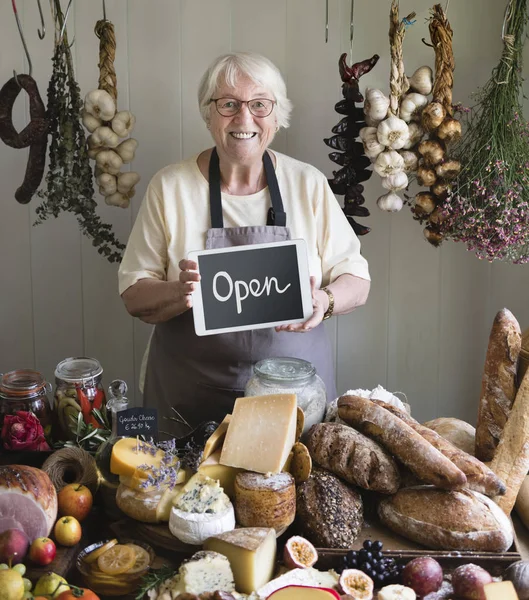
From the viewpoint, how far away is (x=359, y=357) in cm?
298

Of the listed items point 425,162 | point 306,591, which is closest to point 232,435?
point 306,591

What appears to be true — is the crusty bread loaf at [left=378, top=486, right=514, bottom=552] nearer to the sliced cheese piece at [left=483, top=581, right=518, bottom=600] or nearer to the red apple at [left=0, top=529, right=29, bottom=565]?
the sliced cheese piece at [left=483, top=581, right=518, bottom=600]

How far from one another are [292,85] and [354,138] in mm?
448

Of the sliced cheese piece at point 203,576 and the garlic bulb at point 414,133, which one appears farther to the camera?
the garlic bulb at point 414,133

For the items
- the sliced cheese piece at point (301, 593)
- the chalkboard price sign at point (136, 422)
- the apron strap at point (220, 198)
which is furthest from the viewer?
the apron strap at point (220, 198)

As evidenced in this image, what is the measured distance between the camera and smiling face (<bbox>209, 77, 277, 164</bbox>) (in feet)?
6.93

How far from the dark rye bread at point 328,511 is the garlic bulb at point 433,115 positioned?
129 cm

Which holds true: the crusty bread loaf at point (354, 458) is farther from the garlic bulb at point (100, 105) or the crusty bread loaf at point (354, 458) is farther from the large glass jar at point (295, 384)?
the garlic bulb at point (100, 105)

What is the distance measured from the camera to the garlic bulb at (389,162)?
2338 millimetres

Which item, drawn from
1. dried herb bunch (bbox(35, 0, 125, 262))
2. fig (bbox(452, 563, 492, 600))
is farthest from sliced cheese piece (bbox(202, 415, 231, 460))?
dried herb bunch (bbox(35, 0, 125, 262))

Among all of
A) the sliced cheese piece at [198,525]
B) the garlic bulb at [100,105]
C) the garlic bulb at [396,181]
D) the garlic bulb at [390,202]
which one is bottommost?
the sliced cheese piece at [198,525]

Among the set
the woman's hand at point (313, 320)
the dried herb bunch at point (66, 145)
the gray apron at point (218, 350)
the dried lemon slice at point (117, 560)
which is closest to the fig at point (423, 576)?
the dried lemon slice at point (117, 560)

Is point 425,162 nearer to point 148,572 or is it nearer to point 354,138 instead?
point 354,138

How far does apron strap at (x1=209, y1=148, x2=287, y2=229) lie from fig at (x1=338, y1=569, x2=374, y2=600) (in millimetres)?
1204
